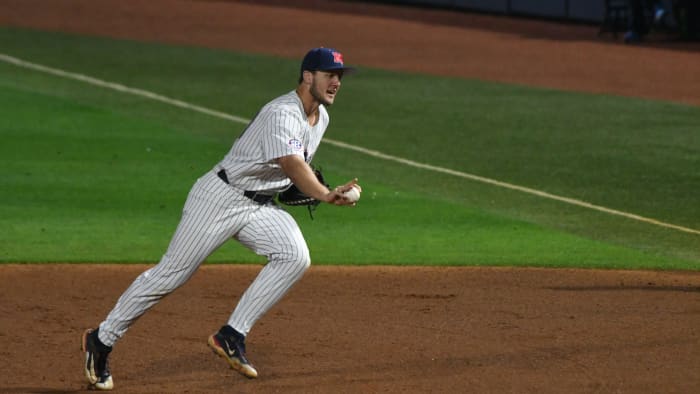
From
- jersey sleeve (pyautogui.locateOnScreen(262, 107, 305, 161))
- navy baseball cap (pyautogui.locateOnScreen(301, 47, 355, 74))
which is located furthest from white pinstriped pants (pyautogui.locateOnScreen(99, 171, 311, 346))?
navy baseball cap (pyautogui.locateOnScreen(301, 47, 355, 74))

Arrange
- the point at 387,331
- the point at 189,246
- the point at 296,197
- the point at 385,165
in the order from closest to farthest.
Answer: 1. the point at 189,246
2. the point at 296,197
3. the point at 387,331
4. the point at 385,165

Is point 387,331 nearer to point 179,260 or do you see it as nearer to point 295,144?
point 179,260

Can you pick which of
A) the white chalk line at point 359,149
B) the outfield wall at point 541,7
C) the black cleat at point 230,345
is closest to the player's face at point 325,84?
the black cleat at point 230,345

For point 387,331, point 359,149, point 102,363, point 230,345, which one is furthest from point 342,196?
point 359,149

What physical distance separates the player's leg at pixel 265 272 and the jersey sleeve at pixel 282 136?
38 centimetres

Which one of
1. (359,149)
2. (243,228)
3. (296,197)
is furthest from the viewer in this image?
(359,149)

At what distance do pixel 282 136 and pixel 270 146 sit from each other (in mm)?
79

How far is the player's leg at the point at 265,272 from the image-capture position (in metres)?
7.48

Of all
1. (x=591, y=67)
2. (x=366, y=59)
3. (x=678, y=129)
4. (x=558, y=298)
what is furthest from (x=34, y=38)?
(x=558, y=298)

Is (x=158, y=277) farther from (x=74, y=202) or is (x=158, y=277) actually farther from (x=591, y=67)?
(x=591, y=67)

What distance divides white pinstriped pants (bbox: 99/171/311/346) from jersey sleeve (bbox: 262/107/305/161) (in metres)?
0.34

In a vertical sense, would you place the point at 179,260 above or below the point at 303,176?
below

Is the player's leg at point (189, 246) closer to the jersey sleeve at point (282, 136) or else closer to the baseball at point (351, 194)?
the jersey sleeve at point (282, 136)

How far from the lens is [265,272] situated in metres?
7.54
